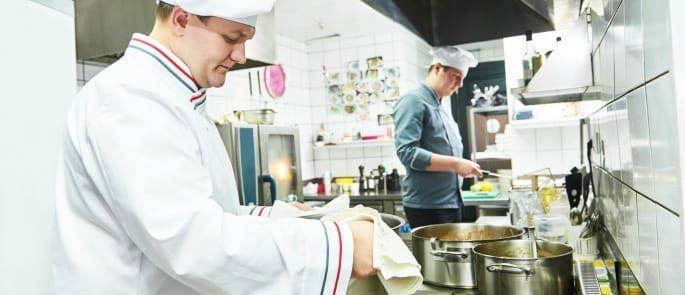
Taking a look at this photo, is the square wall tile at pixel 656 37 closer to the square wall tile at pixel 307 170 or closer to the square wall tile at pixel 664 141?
the square wall tile at pixel 664 141

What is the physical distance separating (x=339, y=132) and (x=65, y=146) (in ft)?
15.8

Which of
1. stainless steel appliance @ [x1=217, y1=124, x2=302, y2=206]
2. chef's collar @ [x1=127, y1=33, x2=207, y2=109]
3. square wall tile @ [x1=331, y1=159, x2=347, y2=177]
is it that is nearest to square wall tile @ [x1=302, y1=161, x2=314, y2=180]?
square wall tile @ [x1=331, y1=159, x2=347, y2=177]

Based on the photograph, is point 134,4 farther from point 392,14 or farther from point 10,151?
point 10,151

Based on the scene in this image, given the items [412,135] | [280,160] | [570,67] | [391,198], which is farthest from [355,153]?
[570,67]

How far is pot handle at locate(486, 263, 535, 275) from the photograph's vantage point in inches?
46.8

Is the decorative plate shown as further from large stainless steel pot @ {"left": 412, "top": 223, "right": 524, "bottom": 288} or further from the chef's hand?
the chef's hand

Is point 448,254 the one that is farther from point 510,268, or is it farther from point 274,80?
point 274,80

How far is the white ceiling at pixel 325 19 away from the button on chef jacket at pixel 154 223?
3.39 m

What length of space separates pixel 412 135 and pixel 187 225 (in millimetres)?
2159

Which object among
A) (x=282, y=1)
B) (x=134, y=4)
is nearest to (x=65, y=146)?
(x=134, y=4)

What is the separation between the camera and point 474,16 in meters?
2.20

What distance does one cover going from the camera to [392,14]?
191cm

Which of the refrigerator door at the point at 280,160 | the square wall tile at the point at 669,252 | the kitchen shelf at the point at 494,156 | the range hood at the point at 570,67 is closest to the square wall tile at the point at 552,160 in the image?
the kitchen shelf at the point at 494,156

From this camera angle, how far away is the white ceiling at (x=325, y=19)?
4.35 meters
